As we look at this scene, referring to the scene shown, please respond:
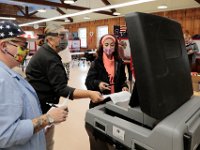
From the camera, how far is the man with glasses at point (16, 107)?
844mm

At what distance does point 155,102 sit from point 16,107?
569mm

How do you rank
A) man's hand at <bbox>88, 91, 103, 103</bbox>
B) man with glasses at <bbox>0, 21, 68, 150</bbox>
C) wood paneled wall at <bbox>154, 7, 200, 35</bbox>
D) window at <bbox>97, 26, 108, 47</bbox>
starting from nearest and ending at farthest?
man with glasses at <bbox>0, 21, 68, 150</bbox> < man's hand at <bbox>88, 91, 103, 103</bbox> < wood paneled wall at <bbox>154, 7, 200, 35</bbox> < window at <bbox>97, 26, 108, 47</bbox>

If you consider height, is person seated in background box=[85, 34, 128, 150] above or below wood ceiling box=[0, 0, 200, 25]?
below

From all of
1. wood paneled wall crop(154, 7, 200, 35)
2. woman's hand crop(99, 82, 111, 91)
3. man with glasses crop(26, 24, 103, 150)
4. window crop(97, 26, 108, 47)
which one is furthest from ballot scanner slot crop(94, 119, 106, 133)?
window crop(97, 26, 108, 47)

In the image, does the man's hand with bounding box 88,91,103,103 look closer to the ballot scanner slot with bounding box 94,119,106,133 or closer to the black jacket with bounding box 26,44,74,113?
the black jacket with bounding box 26,44,74,113

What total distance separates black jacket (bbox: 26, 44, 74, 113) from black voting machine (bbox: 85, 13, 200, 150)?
2.41 feet

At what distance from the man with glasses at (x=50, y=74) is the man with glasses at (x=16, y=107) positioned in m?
0.50

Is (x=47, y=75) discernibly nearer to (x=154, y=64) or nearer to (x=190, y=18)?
(x=154, y=64)

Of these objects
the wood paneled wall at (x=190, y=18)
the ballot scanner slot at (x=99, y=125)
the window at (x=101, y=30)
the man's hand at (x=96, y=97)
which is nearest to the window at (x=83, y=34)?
the window at (x=101, y=30)

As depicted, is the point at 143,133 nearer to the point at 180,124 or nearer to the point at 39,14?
the point at 180,124

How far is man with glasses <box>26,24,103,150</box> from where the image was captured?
5.32 feet

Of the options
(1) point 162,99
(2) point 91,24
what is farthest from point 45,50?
(2) point 91,24

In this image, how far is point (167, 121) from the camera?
75 centimetres

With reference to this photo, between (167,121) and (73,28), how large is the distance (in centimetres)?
1580
